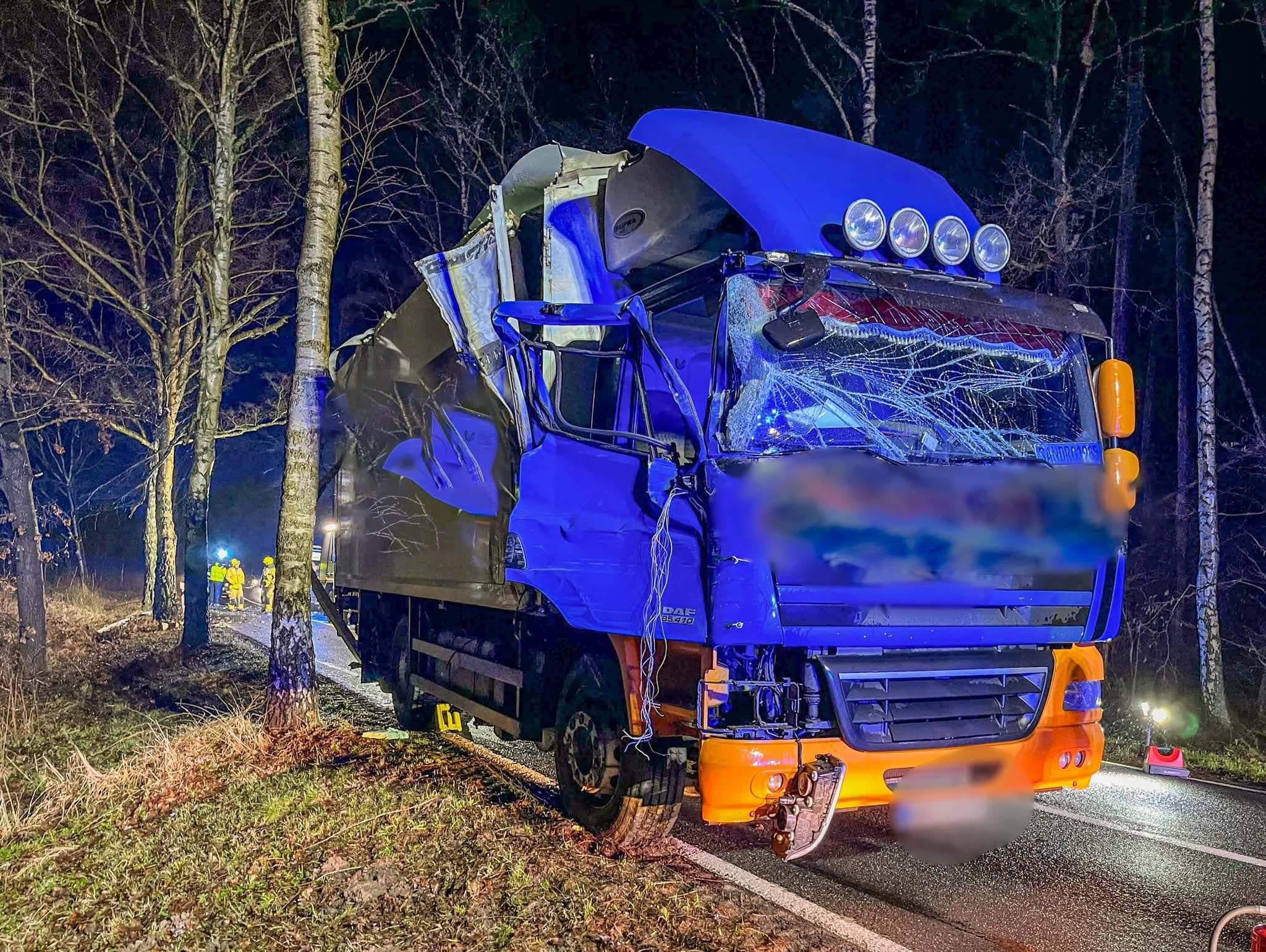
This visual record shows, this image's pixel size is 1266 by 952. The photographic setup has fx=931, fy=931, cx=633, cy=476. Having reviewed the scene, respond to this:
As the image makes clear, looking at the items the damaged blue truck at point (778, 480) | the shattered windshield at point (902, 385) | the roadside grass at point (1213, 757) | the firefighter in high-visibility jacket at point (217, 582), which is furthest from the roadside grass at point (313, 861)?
the firefighter in high-visibility jacket at point (217, 582)

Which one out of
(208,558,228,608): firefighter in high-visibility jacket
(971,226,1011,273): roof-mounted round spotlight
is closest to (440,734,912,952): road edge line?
(971,226,1011,273): roof-mounted round spotlight

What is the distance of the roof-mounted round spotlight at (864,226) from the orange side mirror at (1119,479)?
170cm

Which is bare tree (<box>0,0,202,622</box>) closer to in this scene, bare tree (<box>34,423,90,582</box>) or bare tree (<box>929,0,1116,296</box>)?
bare tree (<box>34,423,90,582</box>)

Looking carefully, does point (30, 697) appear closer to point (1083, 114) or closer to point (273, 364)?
point (1083, 114)

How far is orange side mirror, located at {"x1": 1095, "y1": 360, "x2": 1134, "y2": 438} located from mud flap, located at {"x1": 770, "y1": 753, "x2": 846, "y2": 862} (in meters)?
2.51

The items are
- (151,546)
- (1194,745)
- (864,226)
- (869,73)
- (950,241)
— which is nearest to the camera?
(864,226)

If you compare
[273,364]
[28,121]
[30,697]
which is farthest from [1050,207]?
[273,364]

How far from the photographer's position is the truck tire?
4730 mm

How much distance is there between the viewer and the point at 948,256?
5004 mm

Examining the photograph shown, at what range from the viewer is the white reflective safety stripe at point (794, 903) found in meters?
3.88

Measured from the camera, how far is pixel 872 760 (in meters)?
4.18

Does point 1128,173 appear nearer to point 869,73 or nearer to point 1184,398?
point 1184,398

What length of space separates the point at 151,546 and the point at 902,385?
19.0m

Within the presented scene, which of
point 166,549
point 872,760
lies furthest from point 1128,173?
point 166,549
